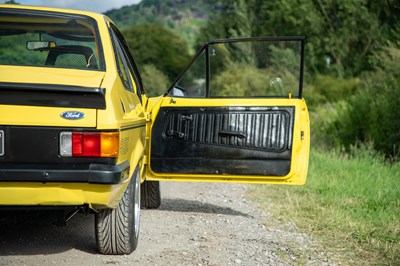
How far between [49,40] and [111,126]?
67.4 inches

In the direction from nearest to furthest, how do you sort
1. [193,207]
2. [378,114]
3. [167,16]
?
[193,207] < [378,114] < [167,16]

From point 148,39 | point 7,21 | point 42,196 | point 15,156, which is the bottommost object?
point 148,39

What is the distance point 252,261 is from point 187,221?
1.69 metres

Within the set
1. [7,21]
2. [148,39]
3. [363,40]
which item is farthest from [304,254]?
[148,39]

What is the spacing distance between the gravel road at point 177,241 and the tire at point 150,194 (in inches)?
4.3

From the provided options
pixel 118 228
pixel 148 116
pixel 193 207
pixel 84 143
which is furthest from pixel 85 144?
pixel 193 207

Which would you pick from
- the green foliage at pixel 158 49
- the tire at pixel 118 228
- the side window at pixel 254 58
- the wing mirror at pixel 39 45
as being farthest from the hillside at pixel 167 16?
the tire at pixel 118 228

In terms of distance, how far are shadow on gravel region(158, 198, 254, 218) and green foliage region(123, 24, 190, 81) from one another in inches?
2724

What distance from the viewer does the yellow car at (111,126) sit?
428 cm

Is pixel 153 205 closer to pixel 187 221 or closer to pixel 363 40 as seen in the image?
pixel 187 221

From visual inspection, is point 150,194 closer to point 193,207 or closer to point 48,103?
point 193,207

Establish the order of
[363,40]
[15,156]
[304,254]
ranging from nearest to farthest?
[15,156], [304,254], [363,40]

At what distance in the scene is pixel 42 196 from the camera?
14.2 feet

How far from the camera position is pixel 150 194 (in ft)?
24.0
